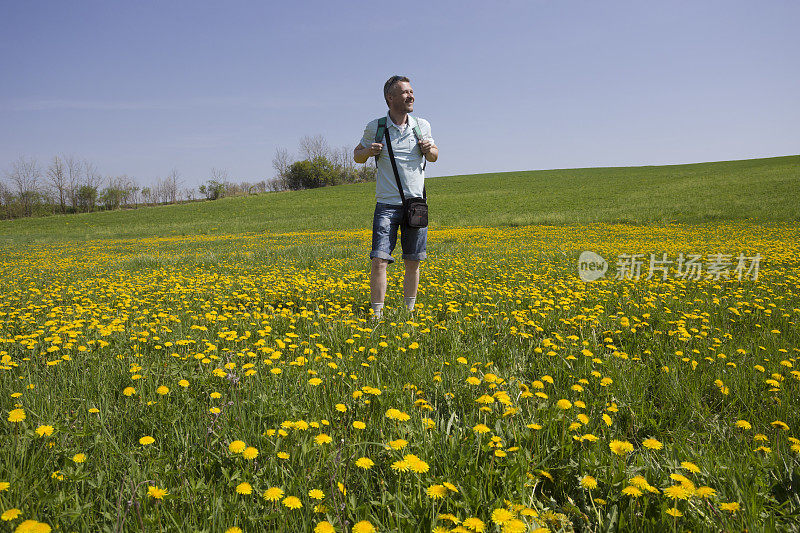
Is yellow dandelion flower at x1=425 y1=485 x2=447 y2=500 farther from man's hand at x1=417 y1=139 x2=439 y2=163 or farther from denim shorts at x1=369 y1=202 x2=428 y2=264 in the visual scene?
man's hand at x1=417 y1=139 x2=439 y2=163

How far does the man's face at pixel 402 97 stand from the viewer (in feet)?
13.0

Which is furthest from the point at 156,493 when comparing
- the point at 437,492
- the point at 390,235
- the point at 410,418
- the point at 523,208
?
the point at 523,208

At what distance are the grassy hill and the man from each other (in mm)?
18830

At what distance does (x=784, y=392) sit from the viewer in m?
2.31

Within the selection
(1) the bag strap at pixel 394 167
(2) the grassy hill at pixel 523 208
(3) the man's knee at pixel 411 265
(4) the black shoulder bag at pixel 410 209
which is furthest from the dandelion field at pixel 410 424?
(2) the grassy hill at pixel 523 208

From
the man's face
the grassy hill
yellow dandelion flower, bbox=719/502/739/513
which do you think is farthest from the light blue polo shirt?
the grassy hill

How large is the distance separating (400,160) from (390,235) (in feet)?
2.37

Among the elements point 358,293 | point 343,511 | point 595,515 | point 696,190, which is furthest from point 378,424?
point 696,190

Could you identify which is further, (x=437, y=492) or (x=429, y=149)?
(x=429, y=149)

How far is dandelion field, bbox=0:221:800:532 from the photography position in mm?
1454

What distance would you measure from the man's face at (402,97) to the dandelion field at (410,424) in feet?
6.32

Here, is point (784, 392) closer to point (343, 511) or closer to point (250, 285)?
point (343, 511)

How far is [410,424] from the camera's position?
Result: 77.3 inches

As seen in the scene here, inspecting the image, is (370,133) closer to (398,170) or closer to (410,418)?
(398,170)
